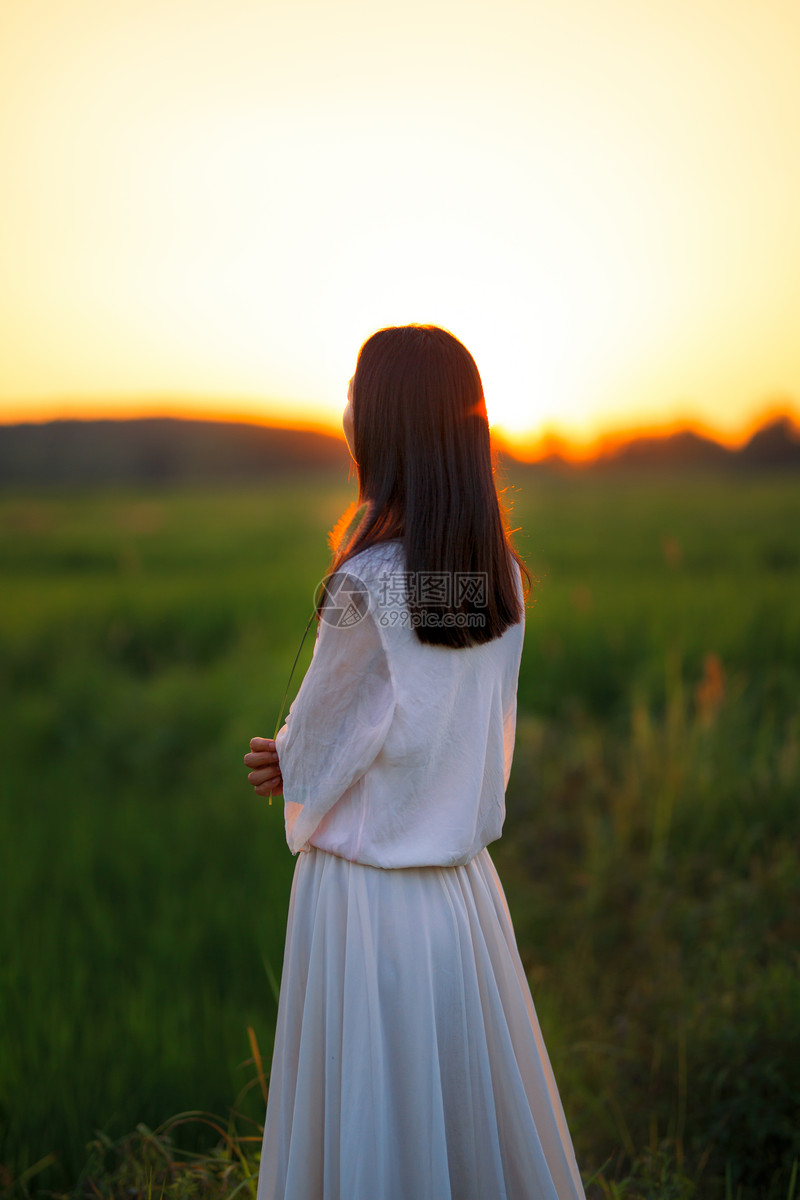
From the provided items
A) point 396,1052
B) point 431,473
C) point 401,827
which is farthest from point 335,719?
point 396,1052

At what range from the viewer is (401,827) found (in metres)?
1.35

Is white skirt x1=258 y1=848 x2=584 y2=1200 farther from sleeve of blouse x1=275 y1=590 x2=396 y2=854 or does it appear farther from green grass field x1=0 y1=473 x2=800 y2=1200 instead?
green grass field x1=0 y1=473 x2=800 y2=1200

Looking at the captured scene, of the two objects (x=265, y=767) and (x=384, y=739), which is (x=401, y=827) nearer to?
(x=384, y=739)

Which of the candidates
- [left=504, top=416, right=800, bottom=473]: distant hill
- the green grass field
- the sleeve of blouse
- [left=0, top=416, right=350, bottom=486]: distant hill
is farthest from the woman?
[left=0, top=416, right=350, bottom=486]: distant hill

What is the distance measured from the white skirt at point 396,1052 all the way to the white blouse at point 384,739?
0.07 m

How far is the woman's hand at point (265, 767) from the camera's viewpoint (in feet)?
4.69

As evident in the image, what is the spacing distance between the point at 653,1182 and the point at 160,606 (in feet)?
22.5

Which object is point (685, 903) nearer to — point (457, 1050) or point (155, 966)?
point (155, 966)

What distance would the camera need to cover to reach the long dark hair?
1320mm

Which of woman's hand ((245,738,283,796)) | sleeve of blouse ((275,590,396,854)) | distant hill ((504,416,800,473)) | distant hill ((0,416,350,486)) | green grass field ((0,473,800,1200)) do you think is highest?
distant hill ((0,416,350,486))

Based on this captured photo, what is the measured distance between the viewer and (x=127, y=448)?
21266 millimetres

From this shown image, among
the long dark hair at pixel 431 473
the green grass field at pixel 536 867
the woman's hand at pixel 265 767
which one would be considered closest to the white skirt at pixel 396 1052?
the woman's hand at pixel 265 767

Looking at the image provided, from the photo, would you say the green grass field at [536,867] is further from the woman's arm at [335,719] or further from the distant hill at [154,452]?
the distant hill at [154,452]

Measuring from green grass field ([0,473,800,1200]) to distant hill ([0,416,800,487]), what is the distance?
25.5 ft
